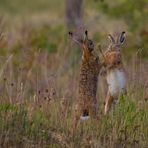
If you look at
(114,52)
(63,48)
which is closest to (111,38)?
(114,52)

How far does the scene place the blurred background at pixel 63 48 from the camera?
1011cm

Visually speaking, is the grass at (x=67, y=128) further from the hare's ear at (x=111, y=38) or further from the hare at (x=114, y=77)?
the hare's ear at (x=111, y=38)

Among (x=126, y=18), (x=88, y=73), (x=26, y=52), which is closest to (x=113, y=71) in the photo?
(x=88, y=73)

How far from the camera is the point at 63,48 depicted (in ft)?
48.9

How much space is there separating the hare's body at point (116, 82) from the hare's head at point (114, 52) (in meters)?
0.14

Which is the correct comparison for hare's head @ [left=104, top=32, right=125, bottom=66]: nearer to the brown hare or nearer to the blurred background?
the brown hare

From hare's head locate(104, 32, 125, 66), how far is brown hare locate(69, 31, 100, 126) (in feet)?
0.52

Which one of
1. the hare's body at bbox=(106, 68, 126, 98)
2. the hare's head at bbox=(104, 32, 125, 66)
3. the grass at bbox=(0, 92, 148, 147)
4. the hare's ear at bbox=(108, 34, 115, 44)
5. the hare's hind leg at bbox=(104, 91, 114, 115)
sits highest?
the hare's ear at bbox=(108, 34, 115, 44)

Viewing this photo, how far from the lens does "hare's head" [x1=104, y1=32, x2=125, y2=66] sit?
902 centimetres

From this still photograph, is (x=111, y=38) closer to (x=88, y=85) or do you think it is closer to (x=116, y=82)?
(x=116, y=82)

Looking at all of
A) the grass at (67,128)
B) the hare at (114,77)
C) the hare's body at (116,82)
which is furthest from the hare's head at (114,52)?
the grass at (67,128)

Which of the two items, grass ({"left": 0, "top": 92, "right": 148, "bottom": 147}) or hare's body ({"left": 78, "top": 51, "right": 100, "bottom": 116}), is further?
hare's body ({"left": 78, "top": 51, "right": 100, "bottom": 116})

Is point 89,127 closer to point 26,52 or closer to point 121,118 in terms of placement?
point 121,118

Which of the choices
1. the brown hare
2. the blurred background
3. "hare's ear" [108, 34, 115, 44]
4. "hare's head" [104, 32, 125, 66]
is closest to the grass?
the brown hare
